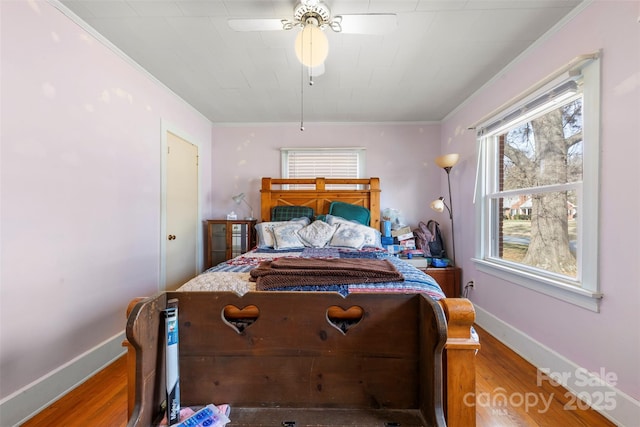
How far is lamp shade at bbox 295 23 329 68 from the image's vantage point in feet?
5.08

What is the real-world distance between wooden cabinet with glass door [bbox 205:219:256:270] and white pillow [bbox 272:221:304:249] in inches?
27.3

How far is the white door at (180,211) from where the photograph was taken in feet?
9.18

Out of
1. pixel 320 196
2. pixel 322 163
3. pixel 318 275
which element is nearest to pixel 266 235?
pixel 320 196

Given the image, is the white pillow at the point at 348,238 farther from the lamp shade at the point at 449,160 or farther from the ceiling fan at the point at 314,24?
the ceiling fan at the point at 314,24

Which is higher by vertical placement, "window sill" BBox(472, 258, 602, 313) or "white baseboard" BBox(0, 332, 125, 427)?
"window sill" BBox(472, 258, 602, 313)

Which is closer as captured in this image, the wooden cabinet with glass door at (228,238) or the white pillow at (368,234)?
the white pillow at (368,234)

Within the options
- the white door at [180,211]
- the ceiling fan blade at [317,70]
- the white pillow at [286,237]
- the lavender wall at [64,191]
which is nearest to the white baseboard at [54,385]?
the lavender wall at [64,191]

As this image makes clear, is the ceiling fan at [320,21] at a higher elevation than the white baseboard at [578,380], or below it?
higher

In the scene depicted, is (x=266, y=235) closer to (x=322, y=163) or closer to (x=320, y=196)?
(x=320, y=196)

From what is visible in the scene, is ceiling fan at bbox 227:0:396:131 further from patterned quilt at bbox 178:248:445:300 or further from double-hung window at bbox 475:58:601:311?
patterned quilt at bbox 178:248:445:300

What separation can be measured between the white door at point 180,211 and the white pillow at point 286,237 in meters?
1.11

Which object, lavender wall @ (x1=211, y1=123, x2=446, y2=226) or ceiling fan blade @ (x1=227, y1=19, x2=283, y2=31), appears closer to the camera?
ceiling fan blade @ (x1=227, y1=19, x2=283, y2=31)

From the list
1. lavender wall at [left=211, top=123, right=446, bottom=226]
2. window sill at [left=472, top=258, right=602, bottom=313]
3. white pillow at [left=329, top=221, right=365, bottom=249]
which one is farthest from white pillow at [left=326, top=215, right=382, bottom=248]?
window sill at [left=472, top=258, right=602, bottom=313]

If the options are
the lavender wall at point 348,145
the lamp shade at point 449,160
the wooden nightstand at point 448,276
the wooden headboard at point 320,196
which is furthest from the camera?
the lavender wall at point 348,145
